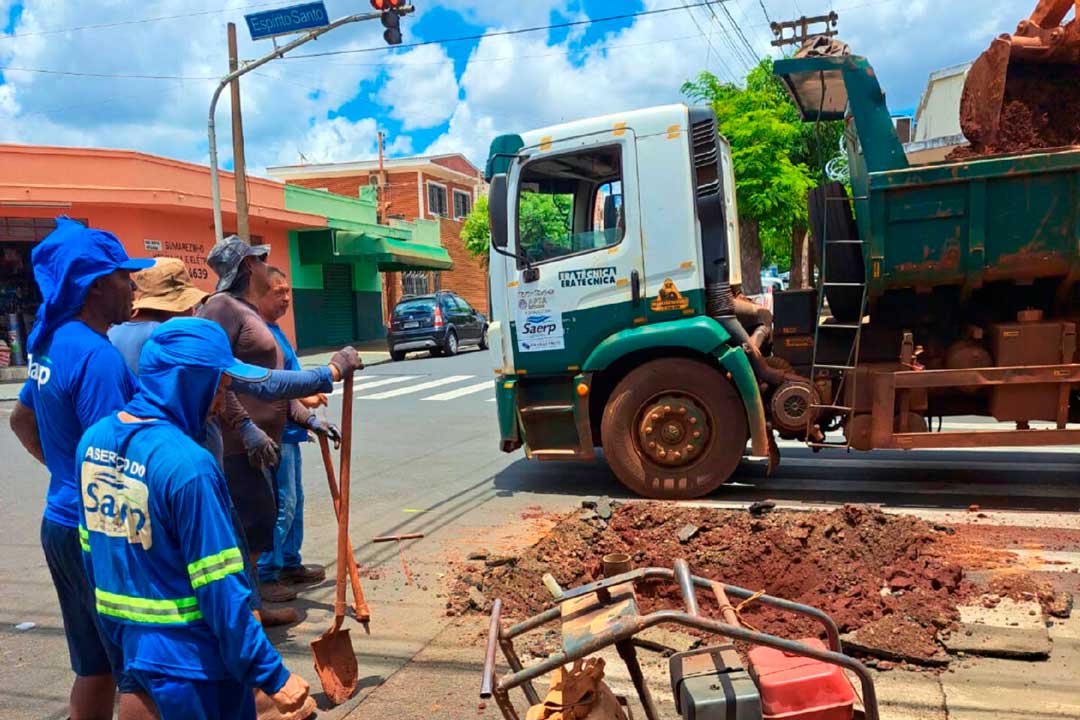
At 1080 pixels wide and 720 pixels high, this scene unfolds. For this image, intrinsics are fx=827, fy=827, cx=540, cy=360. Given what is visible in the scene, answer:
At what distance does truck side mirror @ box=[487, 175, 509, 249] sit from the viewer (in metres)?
6.75

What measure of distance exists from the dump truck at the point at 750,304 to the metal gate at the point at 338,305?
Answer: 22636mm

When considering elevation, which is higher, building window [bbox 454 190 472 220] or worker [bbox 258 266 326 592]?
building window [bbox 454 190 472 220]

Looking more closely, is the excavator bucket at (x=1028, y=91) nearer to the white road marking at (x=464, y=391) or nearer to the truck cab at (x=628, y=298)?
the truck cab at (x=628, y=298)

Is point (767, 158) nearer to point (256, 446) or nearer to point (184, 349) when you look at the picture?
point (256, 446)

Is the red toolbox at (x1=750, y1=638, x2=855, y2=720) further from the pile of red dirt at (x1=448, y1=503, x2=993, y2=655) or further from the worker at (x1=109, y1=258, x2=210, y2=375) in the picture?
the worker at (x1=109, y1=258, x2=210, y2=375)

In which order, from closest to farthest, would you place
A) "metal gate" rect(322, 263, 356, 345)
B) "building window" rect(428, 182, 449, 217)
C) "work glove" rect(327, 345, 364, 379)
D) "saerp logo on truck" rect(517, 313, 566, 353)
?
"work glove" rect(327, 345, 364, 379)
"saerp logo on truck" rect(517, 313, 566, 353)
"metal gate" rect(322, 263, 356, 345)
"building window" rect(428, 182, 449, 217)

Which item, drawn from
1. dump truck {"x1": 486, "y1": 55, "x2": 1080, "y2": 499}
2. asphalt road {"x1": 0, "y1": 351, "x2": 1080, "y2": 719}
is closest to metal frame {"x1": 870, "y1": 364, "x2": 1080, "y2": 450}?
dump truck {"x1": 486, "y1": 55, "x2": 1080, "y2": 499}

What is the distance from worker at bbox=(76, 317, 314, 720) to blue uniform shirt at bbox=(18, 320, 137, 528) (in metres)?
0.62

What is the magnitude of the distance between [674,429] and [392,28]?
9.92 meters

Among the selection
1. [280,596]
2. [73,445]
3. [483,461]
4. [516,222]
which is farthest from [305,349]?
[73,445]

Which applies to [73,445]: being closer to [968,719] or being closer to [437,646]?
[437,646]

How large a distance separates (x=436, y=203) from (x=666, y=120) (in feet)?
129

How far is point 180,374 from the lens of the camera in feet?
7.18

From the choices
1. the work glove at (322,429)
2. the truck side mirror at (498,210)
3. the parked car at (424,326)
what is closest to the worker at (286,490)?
the work glove at (322,429)
